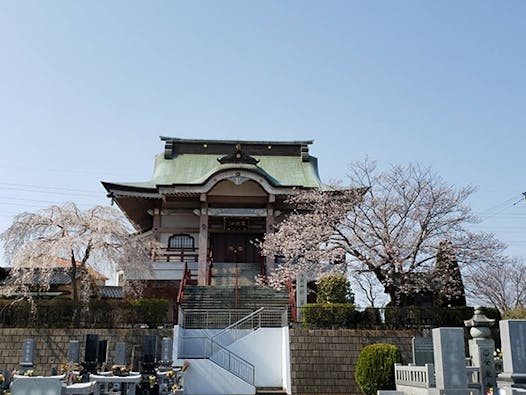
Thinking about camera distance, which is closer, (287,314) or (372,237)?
(287,314)

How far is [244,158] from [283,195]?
2.71 meters

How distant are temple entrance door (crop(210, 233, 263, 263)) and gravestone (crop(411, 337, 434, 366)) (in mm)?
13414

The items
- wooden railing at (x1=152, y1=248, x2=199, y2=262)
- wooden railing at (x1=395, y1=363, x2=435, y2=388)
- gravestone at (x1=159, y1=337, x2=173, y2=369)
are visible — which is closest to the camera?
wooden railing at (x1=395, y1=363, x2=435, y2=388)

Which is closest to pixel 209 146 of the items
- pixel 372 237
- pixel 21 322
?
pixel 372 237

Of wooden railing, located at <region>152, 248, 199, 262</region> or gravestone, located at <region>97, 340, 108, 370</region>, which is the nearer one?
gravestone, located at <region>97, 340, 108, 370</region>

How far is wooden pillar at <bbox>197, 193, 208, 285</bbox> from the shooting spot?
25.1 metres

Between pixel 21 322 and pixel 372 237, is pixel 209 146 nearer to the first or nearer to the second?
pixel 372 237

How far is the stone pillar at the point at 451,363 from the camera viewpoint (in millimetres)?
11219

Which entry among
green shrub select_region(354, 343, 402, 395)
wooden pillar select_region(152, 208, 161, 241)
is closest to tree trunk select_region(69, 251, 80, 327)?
wooden pillar select_region(152, 208, 161, 241)

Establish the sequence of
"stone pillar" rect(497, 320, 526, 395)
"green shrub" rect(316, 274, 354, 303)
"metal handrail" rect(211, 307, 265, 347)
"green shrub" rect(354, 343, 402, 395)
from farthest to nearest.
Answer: "green shrub" rect(316, 274, 354, 303) < "metal handrail" rect(211, 307, 265, 347) < "green shrub" rect(354, 343, 402, 395) < "stone pillar" rect(497, 320, 526, 395)

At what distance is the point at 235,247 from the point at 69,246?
10.6 m

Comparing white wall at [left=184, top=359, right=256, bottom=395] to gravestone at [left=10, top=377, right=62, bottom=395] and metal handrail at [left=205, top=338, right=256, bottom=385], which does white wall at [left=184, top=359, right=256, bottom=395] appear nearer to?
metal handrail at [left=205, top=338, right=256, bottom=385]

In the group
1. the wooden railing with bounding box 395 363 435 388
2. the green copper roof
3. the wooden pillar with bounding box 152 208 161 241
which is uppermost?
the green copper roof

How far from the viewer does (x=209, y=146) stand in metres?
32.9
